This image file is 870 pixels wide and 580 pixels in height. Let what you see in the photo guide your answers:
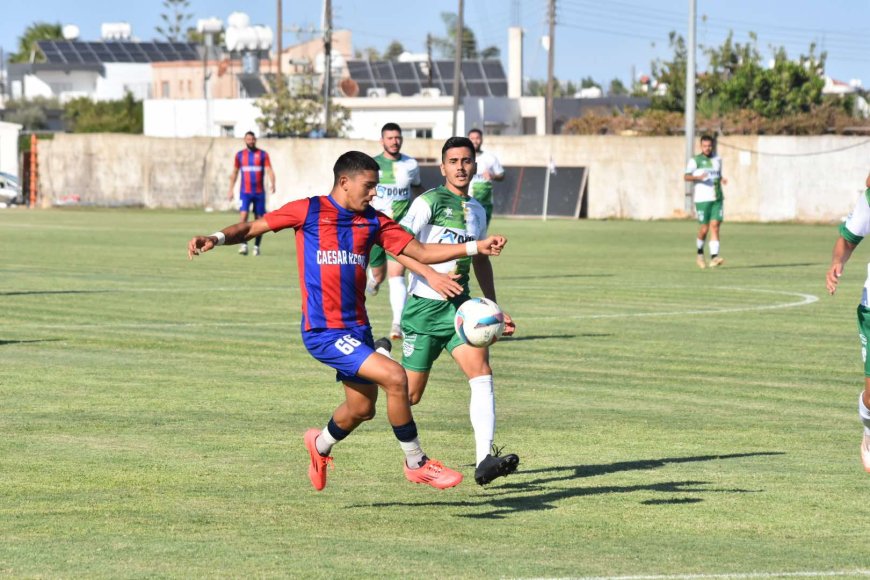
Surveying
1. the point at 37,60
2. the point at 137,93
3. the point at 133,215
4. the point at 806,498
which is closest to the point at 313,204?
the point at 806,498

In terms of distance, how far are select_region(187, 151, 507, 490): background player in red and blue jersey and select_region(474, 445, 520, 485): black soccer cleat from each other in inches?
5.6

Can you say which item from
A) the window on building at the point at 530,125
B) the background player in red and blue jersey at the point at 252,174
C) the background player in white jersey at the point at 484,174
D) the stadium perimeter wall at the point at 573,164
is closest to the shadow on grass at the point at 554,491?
the background player in white jersey at the point at 484,174

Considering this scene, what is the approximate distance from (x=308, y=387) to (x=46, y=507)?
5317 millimetres

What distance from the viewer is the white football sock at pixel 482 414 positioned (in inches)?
364

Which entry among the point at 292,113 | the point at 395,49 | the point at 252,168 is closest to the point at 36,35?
the point at 395,49

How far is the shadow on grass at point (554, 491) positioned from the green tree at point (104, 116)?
95.2 m

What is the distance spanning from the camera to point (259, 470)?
9727mm

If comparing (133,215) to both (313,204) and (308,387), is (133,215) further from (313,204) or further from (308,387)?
(313,204)

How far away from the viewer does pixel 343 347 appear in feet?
28.3

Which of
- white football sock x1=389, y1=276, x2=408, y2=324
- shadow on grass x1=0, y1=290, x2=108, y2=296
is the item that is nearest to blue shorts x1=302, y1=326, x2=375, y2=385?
white football sock x1=389, y1=276, x2=408, y2=324

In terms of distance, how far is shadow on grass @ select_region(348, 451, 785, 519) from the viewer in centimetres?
880

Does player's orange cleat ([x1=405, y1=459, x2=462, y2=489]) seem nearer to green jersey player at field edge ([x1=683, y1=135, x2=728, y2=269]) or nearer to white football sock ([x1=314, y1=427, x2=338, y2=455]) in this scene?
white football sock ([x1=314, y1=427, x2=338, y2=455])

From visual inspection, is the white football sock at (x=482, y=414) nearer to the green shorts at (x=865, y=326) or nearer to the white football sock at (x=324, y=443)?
the white football sock at (x=324, y=443)

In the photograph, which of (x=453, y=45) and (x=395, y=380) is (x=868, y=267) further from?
(x=453, y=45)
